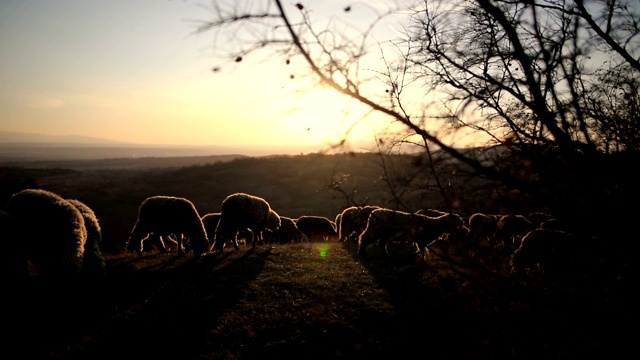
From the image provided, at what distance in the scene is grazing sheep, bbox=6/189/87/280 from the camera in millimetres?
6352

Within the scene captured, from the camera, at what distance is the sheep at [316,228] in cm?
2090

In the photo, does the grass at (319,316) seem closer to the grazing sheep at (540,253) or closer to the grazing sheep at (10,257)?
the grazing sheep at (10,257)

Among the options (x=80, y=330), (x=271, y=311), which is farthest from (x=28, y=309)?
(x=271, y=311)

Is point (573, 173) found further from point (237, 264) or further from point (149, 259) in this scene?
point (149, 259)

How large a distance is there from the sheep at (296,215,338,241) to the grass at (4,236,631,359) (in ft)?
38.4

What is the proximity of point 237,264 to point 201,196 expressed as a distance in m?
38.7

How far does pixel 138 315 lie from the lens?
6.40 metres

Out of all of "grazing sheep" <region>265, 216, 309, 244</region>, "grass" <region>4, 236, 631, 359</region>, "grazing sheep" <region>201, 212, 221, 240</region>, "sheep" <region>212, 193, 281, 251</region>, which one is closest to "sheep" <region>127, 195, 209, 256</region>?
"sheep" <region>212, 193, 281, 251</region>

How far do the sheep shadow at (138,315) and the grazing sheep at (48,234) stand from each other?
28.2 inches

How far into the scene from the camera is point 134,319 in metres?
6.24

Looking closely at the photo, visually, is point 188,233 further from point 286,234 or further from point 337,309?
point 286,234

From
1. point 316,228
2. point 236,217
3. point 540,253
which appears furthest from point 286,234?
point 540,253

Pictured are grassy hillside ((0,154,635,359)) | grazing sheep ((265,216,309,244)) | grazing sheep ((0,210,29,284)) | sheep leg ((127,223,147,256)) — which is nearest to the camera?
grassy hillside ((0,154,635,359))

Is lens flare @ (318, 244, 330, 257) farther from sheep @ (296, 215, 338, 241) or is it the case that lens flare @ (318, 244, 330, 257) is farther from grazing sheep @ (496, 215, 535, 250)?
sheep @ (296, 215, 338, 241)
